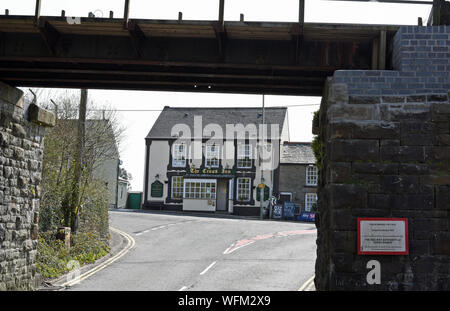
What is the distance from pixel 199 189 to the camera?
41938 mm

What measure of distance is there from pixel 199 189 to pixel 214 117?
22.1 ft

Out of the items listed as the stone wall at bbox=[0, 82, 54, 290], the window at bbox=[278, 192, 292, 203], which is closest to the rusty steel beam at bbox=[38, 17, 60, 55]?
the stone wall at bbox=[0, 82, 54, 290]

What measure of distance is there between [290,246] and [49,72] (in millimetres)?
13578

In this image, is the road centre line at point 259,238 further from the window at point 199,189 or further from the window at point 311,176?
the window at point 199,189

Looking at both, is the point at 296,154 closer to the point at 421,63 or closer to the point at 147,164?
the point at 147,164

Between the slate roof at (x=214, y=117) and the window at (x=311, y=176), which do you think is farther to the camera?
the slate roof at (x=214, y=117)

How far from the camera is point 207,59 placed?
1041 centimetres

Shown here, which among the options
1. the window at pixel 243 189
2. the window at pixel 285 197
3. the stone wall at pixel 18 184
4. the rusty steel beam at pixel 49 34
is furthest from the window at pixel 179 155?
the rusty steel beam at pixel 49 34

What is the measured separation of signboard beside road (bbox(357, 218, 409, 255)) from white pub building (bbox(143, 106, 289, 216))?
101 ft

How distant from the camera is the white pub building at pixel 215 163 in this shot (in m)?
41.3

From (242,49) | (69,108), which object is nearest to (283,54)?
(242,49)

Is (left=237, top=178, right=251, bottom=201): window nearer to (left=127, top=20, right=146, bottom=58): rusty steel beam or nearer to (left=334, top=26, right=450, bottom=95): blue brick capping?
(left=127, top=20, right=146, bottom=58): rusty steel beam

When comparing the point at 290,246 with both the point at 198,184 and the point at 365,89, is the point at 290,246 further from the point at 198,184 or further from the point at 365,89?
the point at 198,184

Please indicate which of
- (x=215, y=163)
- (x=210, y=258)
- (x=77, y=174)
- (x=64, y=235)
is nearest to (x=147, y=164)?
(x=215, y=163)
